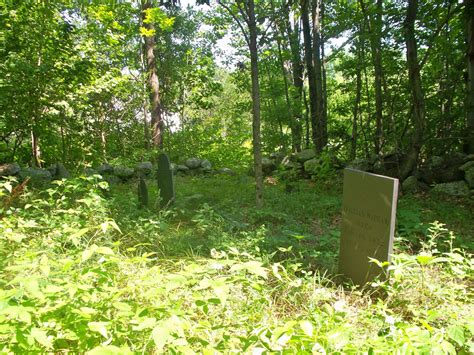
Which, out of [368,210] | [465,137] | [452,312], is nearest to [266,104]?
[465,137]

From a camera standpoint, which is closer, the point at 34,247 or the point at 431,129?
the point at 34,247

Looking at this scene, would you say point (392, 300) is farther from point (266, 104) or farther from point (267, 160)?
point (266, 104)

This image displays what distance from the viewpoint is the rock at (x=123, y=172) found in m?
8.59

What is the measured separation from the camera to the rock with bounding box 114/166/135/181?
859 centimetres

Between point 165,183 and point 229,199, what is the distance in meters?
1.26

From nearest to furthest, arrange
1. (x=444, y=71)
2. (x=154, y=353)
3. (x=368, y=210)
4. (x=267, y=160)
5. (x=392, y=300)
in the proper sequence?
(x=154, y=353) < (x=392, y=300) < (x=368, y=210) < (x=444, y=71) < (x=267, y=160)

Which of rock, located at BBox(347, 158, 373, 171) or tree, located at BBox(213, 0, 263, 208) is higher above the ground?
tree, located at BBox(213, 0, 263, 208)

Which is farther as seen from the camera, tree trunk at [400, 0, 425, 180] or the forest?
tree trunk at [400, 0, 425, 180]

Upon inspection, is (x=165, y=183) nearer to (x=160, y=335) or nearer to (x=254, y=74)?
(x=254, y=74)

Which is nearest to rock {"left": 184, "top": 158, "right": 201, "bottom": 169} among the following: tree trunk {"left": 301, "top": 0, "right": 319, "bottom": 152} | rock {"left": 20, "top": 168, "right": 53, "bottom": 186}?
tree trunk {"left": 301, "top": 0, "right": 319, "bottom": 152}

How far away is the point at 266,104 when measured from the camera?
1255 centimetres

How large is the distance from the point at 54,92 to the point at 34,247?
A: 15.6 ft

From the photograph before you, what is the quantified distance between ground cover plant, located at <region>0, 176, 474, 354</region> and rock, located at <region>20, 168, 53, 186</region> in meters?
0.63

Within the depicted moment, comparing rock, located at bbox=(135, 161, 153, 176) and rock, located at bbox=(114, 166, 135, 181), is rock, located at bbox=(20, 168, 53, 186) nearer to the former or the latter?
rock, located at bbox=(114, 166, 135, 181)
